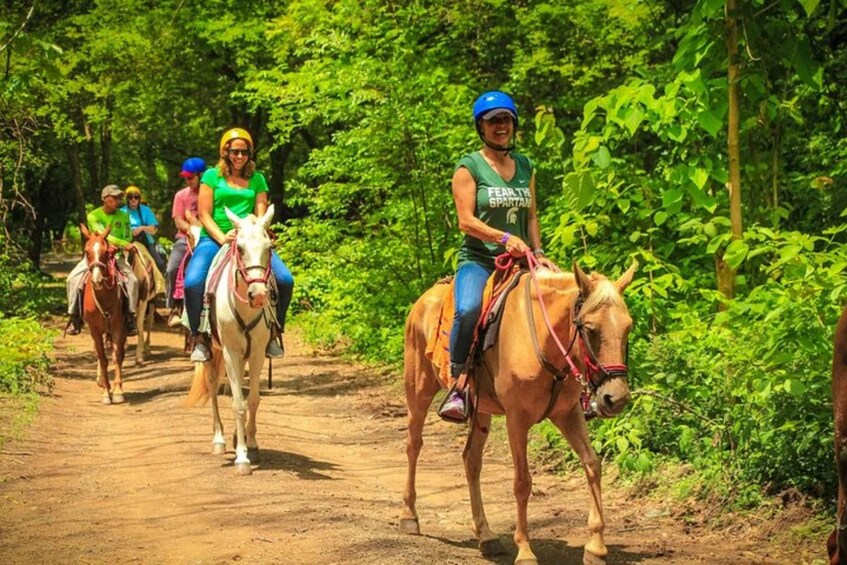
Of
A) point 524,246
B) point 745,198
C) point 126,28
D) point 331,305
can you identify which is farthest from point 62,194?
point 524,246

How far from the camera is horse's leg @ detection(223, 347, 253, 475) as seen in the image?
35.0 feet

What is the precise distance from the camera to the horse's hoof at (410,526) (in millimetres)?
8273

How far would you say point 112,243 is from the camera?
18578mm

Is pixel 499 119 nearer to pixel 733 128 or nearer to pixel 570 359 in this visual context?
pixel 570 359

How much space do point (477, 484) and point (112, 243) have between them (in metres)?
12.0

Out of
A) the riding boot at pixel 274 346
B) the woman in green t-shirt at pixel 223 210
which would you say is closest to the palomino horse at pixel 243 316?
the riding boot at pixel 274 346

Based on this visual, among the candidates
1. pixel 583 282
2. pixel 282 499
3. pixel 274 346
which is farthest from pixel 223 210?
pixel 583 282

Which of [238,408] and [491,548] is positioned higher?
[238,408]

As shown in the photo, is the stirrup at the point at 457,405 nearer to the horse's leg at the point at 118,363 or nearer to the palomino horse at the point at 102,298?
the horse's leg at the point at 118,363

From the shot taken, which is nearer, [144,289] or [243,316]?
[243,316]

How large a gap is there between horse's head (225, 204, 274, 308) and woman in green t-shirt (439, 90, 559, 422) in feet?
9.59

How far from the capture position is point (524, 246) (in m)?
7.45

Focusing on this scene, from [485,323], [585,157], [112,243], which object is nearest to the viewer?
[485,323]

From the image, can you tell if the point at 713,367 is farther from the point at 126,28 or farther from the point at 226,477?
the point at 126,28
